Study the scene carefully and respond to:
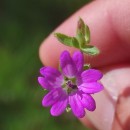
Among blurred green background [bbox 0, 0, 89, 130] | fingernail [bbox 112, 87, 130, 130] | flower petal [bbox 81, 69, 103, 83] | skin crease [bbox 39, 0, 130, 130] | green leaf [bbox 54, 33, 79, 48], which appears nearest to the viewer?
flower petal [bbox 81, 69, 103, 83]

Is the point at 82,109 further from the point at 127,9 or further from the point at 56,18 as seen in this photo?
the point at 56,18

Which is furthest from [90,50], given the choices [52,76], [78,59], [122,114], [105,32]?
[105,32]

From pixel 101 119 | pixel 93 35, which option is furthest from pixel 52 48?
pixel 101 119

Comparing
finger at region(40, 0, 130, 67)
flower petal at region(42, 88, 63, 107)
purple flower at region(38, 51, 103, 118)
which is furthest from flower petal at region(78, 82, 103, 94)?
finger at region(40, 0, 130, 67)

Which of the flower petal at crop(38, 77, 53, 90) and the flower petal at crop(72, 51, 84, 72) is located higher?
the flower petal at crop(72, 51, 84, 72)

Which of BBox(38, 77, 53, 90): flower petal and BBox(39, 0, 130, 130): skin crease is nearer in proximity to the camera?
BBox(38, 77, 53, 90): flower petal

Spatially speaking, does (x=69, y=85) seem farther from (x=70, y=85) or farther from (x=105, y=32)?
(x=105, y=32)

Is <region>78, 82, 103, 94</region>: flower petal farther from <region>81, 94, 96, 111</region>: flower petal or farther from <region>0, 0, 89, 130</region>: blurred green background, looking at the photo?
<region>0, 0, 89, 130</region>: blurred green background
